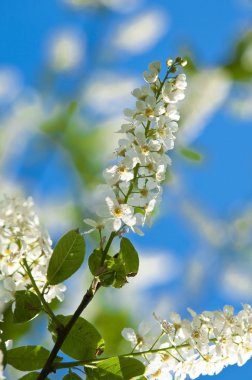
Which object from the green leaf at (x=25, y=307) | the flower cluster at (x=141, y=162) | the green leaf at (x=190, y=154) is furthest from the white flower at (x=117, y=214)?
the green leaf at (x=190, y=154)

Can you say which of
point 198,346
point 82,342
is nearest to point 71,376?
point 82,342

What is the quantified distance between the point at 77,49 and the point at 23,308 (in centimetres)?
100

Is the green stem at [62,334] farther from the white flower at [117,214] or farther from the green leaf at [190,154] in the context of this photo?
the green leaf at [190,154]

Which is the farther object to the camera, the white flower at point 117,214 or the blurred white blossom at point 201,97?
the blurred white blossom at point 201,97

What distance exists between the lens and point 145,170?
0.75 metres

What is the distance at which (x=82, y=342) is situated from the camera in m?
0.77

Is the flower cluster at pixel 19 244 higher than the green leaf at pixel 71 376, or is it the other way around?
the flower cluster at pixel 19 244

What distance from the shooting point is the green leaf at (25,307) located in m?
0.73

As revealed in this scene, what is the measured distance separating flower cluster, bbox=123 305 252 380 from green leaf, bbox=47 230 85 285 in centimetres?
12

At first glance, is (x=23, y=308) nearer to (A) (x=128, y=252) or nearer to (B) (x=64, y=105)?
(A) (x=128, y=252)

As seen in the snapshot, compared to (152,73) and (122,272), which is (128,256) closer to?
(122,272)

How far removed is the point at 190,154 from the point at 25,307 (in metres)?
0.62

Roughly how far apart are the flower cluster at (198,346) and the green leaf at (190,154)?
1.69 feet

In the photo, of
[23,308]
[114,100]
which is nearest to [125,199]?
[23,308]
